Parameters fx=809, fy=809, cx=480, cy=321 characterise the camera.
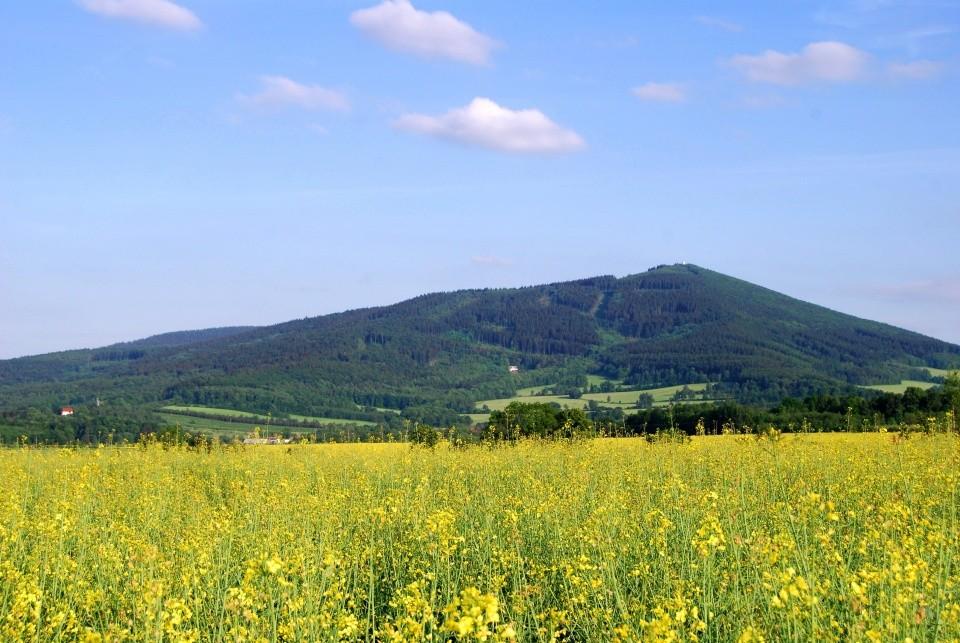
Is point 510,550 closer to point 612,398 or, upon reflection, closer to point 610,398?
point 610,398

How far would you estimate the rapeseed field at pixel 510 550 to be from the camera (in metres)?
4.44

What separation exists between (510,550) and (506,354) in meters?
150

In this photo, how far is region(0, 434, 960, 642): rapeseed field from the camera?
175 inches

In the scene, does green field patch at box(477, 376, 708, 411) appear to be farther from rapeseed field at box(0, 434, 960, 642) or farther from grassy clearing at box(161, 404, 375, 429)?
rapeseed field at box(0, 434, 960, 642)

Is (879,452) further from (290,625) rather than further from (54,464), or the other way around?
(54,464)

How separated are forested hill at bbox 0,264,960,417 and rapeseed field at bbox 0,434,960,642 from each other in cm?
8557

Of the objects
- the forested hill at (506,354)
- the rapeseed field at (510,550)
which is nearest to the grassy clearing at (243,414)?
the forested hill at (506,354)

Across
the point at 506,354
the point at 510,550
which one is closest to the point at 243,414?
the point at 506,354

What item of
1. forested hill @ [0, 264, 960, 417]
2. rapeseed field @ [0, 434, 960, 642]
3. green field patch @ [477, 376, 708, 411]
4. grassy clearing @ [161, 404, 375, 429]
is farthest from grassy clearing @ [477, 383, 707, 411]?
rapeseed field @ [0, 434, 960, 642]

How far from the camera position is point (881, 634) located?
12.2ft

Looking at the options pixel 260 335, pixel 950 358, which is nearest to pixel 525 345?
pixel 260 335

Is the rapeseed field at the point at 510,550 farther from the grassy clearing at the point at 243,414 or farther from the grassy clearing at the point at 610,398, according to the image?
the grassy clearing at the point at 610,398

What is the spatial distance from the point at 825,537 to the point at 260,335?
17990 cm

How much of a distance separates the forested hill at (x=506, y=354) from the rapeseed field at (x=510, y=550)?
8557cm
